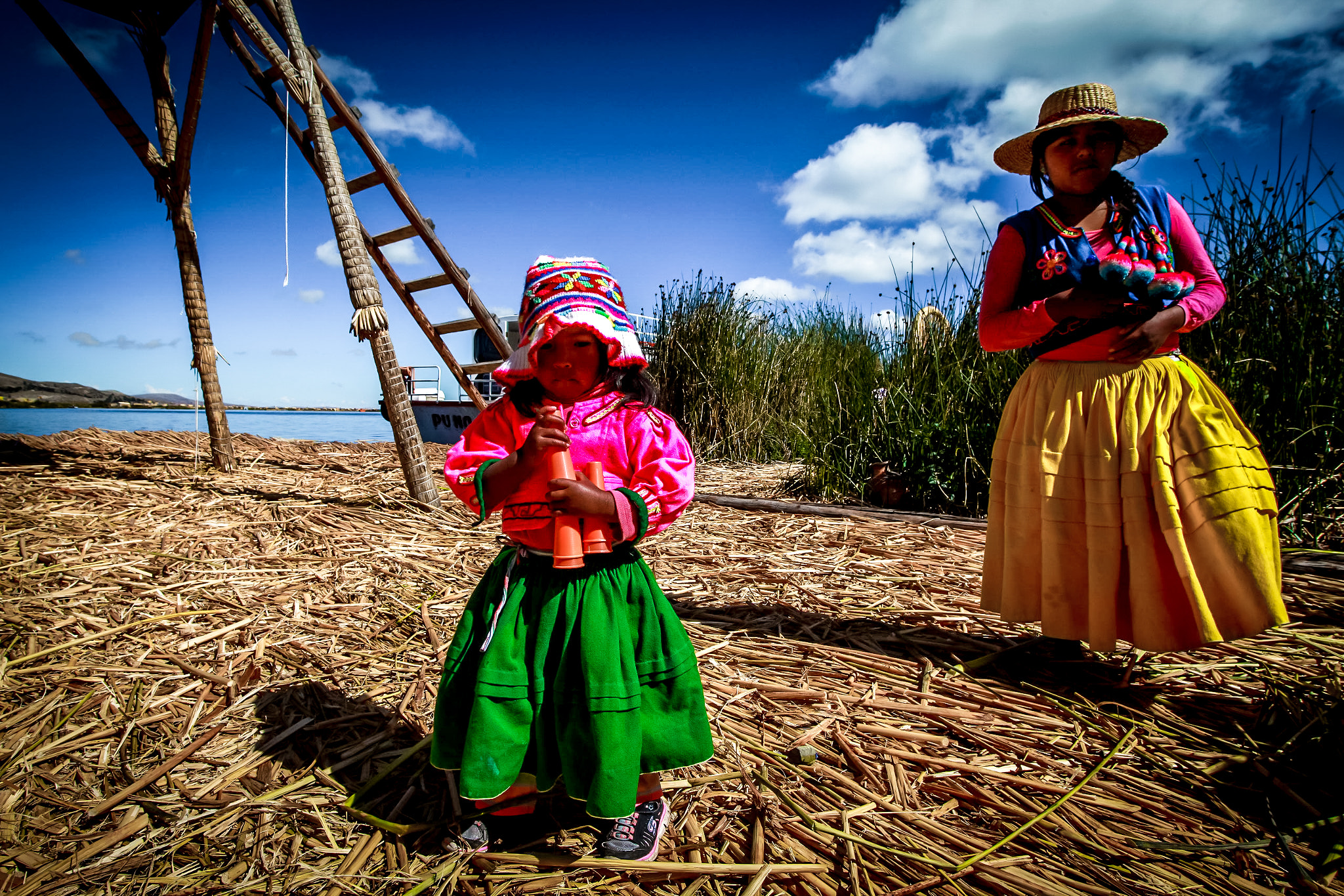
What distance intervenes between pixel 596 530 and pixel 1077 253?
1787 millimetres

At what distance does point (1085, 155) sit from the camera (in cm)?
207

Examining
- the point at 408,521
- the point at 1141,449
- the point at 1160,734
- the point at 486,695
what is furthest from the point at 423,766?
the point at 408,521

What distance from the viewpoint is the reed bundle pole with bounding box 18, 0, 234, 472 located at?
4707 millimetres

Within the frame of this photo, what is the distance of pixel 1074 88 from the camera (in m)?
2.10

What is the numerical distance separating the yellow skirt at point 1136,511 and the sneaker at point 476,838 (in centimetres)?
177

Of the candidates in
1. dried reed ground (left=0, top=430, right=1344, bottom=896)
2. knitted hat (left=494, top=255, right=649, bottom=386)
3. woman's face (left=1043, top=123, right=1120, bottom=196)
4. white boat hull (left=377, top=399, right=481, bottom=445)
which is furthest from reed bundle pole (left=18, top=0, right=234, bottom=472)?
white boat hull (left=377, top=399, right=481, bottom=445)

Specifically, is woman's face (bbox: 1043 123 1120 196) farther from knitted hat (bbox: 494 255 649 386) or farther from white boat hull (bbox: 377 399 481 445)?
white boat hull (bbox: 377 399 481 445)

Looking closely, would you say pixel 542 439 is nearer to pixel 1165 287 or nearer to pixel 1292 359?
pixel 1165 287

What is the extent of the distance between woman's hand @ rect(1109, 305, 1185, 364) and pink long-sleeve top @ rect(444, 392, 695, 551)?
1456mm

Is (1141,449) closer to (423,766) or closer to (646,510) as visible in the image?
(646,510)

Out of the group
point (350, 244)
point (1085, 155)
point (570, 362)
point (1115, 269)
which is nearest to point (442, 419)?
point (350, 244)

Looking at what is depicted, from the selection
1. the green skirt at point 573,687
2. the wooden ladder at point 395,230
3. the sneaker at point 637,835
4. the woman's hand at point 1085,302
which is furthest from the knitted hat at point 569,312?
the wooden ladder at point 395,230

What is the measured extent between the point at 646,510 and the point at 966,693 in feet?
4.73

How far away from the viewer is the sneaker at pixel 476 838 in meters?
1.47
